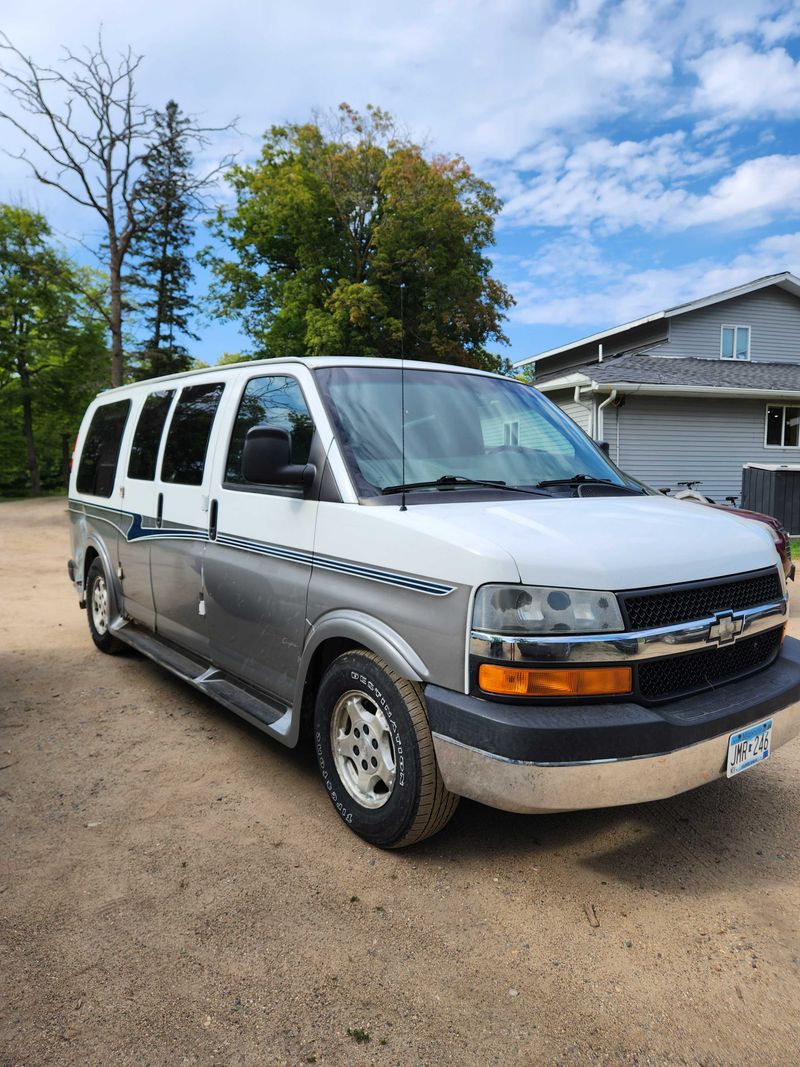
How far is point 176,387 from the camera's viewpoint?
5.00 meters

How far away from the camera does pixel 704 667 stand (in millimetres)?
2875

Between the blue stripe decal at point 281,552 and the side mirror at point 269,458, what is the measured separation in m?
0.37

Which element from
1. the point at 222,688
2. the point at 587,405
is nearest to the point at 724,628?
the point at 222,688

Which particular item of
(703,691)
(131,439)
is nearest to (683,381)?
(131,439)

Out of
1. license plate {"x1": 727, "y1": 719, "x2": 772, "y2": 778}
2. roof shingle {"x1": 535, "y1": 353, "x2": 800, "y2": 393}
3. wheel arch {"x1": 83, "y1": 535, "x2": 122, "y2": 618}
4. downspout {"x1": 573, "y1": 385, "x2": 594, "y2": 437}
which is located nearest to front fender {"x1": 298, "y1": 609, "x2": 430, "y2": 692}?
license plate {"x1": 727, "y1": 719, "x2": 772, "y2": 778}

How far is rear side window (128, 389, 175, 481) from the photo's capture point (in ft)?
16.6

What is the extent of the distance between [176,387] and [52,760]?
2.40m

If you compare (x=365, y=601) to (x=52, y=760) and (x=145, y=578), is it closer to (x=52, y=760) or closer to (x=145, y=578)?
(x=52, y=760)

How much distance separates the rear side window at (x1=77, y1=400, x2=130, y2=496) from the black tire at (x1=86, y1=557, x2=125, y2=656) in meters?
0.66

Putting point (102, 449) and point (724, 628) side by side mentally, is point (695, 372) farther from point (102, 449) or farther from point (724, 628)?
point (724, 628)

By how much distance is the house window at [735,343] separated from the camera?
23.3 metres

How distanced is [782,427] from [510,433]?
2050cm

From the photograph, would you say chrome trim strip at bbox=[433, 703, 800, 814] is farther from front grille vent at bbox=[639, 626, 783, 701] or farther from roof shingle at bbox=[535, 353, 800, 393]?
roof shingle at bbox=[535, 353, 800, 393]

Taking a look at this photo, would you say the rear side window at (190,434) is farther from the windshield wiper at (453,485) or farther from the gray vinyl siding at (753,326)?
the gray vinyl siding at (753,326)
